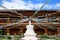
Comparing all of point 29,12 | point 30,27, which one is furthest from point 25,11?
point 30,27

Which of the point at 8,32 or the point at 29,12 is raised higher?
the point at 29,12

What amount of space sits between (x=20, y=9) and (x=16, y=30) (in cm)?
189

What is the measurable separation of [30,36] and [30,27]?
93mm

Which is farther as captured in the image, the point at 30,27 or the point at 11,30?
the point at 11,30

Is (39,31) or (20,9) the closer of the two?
(20,9)

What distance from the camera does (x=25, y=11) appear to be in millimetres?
13617

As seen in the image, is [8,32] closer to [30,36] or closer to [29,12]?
[29,12]

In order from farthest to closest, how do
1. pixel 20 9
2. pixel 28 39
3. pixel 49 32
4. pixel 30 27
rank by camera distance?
pixel 49 32, pixel 20 9, pixel 30 27, pixel 28 39

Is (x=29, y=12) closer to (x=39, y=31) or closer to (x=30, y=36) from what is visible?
(x=39, y=31)

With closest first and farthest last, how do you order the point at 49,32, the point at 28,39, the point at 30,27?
the point at 28,39 → the point at 30,27 → the point at 49,32

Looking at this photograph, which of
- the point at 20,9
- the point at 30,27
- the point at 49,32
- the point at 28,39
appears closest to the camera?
the point at 28,39

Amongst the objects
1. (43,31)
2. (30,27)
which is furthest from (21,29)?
(30,27)

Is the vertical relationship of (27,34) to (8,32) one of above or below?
above

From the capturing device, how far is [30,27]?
1.80 metres
